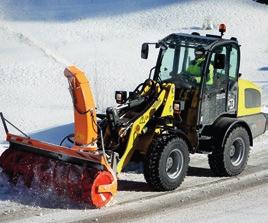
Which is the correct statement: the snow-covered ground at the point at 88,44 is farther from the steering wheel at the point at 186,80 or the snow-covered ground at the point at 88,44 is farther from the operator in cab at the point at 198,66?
the operator in cab at the point at 198,66

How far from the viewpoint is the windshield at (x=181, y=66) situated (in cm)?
909

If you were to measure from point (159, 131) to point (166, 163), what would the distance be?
51 cm

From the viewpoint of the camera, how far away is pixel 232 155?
9.37m

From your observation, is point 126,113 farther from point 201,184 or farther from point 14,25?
point 14,25

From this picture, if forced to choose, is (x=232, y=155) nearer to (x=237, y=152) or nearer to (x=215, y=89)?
(x=237, y=152)

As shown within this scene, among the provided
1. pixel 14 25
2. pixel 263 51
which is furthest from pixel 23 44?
pixel 263 51

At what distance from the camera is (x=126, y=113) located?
8.75m

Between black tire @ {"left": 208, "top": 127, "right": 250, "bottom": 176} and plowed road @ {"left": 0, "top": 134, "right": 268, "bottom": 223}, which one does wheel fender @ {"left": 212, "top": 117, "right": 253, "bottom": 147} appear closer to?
black tire @ {"left": 208, "top": 127, "right": 250, "bottom": 176}

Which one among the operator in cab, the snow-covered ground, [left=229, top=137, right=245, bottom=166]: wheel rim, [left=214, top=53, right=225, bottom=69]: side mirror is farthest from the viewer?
the snow-covered ground

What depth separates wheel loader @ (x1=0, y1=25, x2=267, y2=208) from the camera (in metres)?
7.80

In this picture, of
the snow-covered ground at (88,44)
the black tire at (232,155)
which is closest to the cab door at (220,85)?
the black tire at (232,155)

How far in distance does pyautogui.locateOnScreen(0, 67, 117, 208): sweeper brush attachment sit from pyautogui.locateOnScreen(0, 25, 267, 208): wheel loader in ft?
0.04

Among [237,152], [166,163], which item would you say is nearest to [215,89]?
[237,152]

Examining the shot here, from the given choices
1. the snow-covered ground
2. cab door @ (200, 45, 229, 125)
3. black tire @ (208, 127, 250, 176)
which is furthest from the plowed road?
the snow-covered ground
